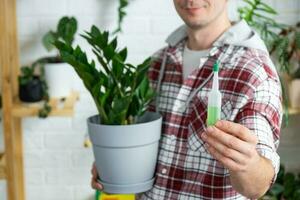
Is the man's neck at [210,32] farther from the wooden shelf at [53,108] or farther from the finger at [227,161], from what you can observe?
the wooden shelf at [53,108]

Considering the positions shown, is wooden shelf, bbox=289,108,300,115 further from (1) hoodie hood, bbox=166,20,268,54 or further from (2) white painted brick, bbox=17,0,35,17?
(2) white painted brick, bbox=17,0,35,17

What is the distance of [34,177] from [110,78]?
116cm

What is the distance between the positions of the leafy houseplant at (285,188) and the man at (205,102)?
31.3 inches

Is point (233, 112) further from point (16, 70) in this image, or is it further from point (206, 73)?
point (16, 70)

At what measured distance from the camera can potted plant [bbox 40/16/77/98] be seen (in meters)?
1.83

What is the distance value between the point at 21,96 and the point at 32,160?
1.19 feet

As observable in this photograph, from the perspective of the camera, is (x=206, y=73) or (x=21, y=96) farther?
(x=21, y=96)

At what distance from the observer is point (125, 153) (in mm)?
1103

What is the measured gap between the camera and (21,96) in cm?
187

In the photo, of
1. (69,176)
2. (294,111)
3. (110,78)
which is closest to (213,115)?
(110,78)

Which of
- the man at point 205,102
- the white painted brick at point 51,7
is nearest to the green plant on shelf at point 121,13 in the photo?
the white painted brick at point 51,7

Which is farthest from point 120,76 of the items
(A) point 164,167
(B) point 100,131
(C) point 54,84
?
(C) point 54,84

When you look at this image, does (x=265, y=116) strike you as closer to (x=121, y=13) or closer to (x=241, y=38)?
(x=241, y=38)

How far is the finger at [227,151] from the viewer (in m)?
0.86
